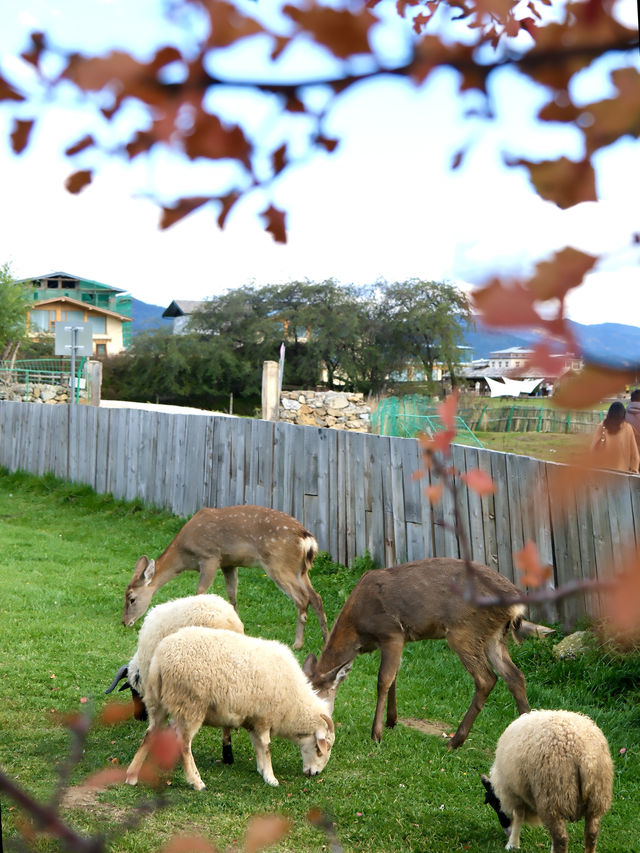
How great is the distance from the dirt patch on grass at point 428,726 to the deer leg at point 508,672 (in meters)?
0.57

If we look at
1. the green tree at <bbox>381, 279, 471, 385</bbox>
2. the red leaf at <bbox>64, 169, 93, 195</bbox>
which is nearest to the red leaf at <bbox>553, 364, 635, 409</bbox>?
the red leaf at <bbox>64, 169, 93, 195</bbox>

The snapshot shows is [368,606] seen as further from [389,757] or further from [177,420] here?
[177,420]

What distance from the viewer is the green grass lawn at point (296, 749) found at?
4762 millimetres

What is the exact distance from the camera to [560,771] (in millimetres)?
4234

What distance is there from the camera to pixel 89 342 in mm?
19438

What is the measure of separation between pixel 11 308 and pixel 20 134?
145ft

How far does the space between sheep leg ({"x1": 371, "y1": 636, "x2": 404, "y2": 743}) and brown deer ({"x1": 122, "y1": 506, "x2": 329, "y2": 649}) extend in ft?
7.66

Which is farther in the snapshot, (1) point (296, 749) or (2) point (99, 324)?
(2) point (99, 324)

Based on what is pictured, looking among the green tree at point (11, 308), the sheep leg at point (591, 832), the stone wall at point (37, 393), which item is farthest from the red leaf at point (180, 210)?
the green tree at point (11, 308)

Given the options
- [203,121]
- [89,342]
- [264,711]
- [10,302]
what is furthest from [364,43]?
[10,302]

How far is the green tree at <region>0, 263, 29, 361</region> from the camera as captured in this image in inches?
1660

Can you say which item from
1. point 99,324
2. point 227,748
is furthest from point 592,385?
point 99,324

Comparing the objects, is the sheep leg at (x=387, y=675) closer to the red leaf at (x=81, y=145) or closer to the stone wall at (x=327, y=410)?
the red leaf at (x=81, y=145)

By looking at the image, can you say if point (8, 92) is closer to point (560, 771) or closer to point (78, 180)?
point (78, 180)
